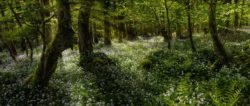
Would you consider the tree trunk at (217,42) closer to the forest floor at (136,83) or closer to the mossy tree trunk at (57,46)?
the forest floor at (136,83)

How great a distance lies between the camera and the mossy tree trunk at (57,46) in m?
13.8

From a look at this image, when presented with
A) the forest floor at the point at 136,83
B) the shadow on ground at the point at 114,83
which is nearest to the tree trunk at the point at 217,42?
the forest floor at the point at 136,83

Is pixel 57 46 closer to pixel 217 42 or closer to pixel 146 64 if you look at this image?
pixel 146 64

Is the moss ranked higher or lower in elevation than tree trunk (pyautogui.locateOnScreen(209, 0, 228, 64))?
lower

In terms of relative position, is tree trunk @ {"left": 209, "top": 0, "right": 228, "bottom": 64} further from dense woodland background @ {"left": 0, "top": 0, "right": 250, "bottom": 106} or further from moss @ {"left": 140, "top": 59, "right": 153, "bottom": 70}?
moss @ {"left": 140, "top": 59, "right": 153, "bottom": 70}

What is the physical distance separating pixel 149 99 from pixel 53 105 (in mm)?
3506

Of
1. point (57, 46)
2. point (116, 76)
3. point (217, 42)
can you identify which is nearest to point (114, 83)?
point (116, 76)

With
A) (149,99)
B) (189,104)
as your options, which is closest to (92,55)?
(149,99)

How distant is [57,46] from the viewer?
45.1ft

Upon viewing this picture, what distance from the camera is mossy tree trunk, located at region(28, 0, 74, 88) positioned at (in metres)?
13.8

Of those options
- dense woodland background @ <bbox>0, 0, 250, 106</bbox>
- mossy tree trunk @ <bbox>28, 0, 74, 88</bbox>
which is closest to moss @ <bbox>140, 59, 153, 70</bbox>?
dense woodland background @ <bbox>0, 0, 250, 106</bbox>

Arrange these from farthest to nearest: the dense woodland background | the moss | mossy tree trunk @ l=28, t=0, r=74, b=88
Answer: the moss → mossy tree trunk @ l=28, t=0, r=74, b=88 → the dense woodland background

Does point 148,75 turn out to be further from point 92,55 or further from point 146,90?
point 92,55

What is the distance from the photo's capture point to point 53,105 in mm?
12008
